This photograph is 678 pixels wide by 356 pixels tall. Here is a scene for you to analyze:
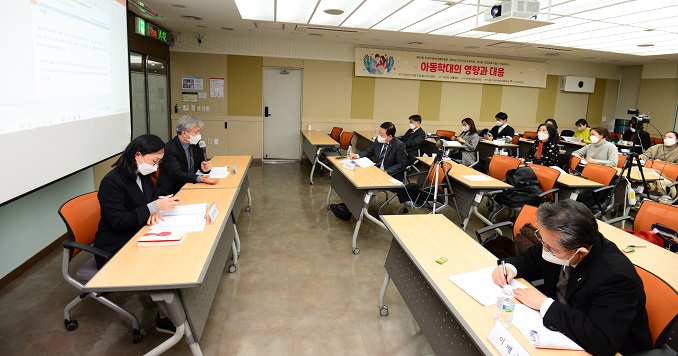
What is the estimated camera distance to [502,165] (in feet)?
16.3

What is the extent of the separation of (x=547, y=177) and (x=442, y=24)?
289 centimetres

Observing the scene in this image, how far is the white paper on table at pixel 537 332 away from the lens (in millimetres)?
1430

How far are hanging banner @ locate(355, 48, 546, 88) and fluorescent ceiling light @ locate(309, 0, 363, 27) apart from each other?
2.66m

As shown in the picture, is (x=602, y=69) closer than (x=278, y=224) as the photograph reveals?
No

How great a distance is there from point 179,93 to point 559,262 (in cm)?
812

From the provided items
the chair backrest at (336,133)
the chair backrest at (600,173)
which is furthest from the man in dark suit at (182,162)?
the chair backrest at (336,133)

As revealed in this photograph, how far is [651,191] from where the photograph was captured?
5039 millimetres

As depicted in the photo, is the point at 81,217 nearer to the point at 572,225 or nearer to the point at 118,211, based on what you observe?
the point at 118,211

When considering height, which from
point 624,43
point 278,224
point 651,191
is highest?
point 624,43

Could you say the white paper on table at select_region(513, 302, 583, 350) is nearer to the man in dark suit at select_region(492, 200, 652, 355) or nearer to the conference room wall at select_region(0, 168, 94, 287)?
the man in dark suit at select_region(492, 200, 652, 355)

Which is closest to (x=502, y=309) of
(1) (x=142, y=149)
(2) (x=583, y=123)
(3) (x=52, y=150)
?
(1) (x=142, y=149)

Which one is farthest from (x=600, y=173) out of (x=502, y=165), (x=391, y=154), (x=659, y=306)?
(x=659, y=306)

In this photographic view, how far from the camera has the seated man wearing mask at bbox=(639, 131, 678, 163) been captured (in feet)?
18.8

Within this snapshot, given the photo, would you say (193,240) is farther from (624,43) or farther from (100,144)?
(624,43)
